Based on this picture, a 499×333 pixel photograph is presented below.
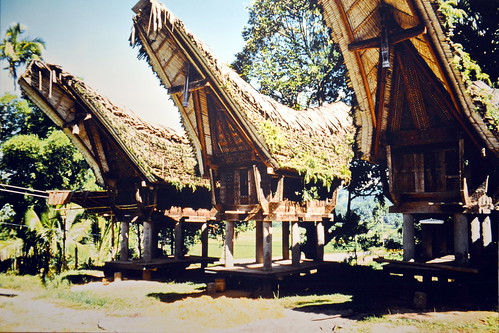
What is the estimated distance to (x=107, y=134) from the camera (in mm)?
15602

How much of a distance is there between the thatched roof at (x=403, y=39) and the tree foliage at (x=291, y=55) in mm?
11618

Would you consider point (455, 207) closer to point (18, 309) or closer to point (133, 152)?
point (18, 309)

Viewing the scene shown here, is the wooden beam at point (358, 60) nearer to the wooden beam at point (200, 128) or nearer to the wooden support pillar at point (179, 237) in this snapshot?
the wooden beam at point (200, 128)

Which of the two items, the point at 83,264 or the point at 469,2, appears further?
the point at 83,264

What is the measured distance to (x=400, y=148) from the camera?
445 inches

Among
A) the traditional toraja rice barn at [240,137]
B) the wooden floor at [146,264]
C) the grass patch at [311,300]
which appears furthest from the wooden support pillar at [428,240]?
the wooden floor at [146,264]

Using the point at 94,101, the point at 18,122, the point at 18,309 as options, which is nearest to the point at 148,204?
the point at 94,101

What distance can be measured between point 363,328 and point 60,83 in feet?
43.4

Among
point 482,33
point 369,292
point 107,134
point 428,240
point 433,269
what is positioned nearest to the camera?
point 433,269

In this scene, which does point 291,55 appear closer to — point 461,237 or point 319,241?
point 319,241

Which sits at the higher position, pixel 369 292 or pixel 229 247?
pixel 229 247

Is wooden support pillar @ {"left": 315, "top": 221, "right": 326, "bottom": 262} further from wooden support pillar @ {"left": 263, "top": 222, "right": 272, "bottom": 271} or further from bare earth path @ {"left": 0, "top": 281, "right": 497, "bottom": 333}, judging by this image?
bare earth path @ {"left": 0, "top": 281, "right": 497, "bottom": 333}

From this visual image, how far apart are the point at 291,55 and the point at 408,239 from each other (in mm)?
14663

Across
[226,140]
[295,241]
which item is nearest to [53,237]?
[226,140]
